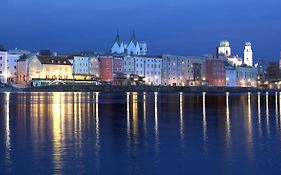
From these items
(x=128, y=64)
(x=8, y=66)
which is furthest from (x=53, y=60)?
(x=128, y=64)

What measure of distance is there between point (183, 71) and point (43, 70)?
3969 cm

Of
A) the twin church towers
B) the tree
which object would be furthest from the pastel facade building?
the tree

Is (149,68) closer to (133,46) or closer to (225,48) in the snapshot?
(133,46)

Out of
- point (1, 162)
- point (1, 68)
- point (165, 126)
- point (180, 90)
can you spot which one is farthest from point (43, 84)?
point (1, 162)

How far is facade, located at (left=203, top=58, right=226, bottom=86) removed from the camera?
132875 millimetres

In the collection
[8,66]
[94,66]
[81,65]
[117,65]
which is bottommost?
[8,66]

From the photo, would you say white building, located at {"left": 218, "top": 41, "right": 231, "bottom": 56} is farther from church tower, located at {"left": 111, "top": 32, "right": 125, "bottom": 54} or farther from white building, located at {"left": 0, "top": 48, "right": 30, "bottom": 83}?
white building, located at {"left": 0, "top": 48, "right": 30, "bottom": 83}

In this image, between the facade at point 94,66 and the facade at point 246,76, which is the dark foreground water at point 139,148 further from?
the facade at point 246,76

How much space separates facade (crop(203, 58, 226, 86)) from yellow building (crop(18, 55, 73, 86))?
43.0 meters

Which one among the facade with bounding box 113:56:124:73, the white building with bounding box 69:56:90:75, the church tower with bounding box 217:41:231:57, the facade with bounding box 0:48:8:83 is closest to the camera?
the facade with bounding box 0:48:8:83

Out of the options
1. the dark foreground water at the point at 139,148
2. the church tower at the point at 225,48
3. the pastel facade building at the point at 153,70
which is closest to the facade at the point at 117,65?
the pastel facade building at the point at 153,70

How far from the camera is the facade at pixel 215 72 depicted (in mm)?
132875

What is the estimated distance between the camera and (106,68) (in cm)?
11000

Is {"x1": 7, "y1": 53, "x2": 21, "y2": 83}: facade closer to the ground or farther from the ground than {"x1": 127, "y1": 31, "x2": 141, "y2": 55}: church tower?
closer to the ground
